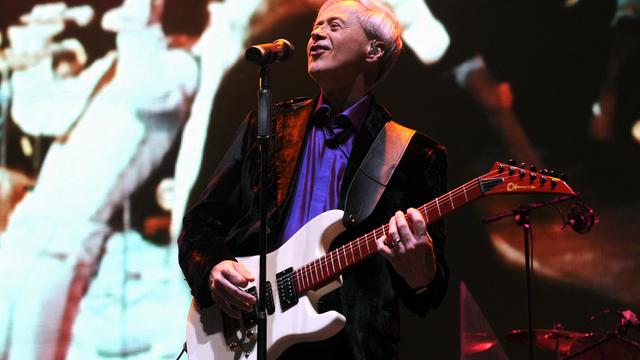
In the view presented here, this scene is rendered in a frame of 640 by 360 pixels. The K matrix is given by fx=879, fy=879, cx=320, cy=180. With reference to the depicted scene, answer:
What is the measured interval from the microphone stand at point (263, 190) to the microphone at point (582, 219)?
1957 mm

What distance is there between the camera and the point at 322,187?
2.68 metres

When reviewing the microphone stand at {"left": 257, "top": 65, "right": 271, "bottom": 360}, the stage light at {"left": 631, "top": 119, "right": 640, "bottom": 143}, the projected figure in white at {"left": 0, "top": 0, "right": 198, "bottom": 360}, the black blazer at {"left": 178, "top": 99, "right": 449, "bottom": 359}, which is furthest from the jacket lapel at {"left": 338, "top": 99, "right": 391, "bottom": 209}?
the stage light at {"left": 631, "top": 119, "right": 640, "bottom": 143}

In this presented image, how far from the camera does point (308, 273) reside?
8.13 ft

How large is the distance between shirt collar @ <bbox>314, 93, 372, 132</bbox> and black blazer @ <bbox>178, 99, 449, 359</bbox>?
23 millimetres

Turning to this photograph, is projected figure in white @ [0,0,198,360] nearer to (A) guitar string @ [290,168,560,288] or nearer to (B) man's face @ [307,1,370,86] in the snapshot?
(B) man's face @ [307,1,370,86]

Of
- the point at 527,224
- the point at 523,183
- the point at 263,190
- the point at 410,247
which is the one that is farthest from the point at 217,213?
the point at 527,224

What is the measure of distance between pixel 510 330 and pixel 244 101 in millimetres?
1622

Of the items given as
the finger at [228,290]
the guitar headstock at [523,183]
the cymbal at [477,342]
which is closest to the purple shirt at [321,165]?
the finger at [228,290]

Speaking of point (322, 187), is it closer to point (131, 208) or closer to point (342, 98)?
point (342, 98)

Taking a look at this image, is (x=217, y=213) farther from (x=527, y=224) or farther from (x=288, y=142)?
(x=527, y=224)

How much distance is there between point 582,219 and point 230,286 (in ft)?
6.32

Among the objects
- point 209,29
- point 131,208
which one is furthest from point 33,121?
point 209,29

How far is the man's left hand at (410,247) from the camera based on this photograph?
90.6 inches

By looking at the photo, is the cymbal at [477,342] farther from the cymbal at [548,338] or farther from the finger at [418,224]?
the finger at [418,224]
